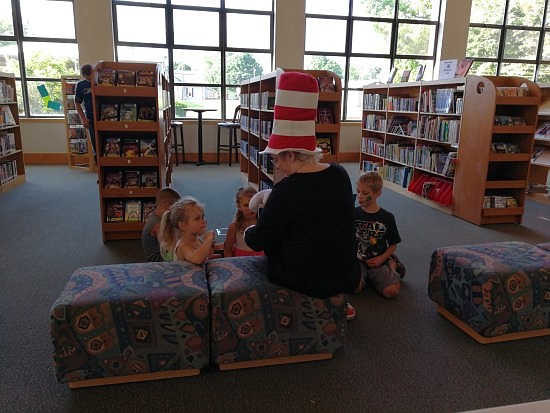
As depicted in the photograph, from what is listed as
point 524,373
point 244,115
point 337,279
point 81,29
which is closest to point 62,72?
point 81,29

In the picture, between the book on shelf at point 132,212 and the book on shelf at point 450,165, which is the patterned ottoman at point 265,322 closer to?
the book on shelf at point 132,212

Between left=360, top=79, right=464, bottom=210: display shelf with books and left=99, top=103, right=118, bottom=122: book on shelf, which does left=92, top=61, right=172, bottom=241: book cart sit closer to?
left=99, top=103, right=118, bottom=122: book on shelf

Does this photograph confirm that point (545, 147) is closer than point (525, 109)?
No

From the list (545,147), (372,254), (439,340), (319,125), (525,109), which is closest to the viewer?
(439,340)

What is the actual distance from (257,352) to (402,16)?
Answer: 9674mm

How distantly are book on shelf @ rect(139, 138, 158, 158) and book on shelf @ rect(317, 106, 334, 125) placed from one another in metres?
1.59

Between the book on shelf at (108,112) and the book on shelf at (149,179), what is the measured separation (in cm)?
59

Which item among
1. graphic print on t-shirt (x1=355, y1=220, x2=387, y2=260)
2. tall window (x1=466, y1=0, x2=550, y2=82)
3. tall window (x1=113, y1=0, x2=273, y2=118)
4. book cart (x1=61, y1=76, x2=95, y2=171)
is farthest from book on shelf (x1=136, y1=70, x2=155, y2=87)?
tall window (x1=466, y1=0, x2=550, y2=82)

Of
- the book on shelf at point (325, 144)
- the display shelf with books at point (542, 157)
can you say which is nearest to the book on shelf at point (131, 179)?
the book on shelf at point (325, 144)

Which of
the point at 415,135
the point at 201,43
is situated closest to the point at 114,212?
the point at 415,135

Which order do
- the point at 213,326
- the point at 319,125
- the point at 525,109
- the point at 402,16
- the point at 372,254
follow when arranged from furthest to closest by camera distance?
the point at 402,16
the point at 525,109
the point at 319,125
the point at 372,254
the point at 213,326

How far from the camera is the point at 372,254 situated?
3242 mm

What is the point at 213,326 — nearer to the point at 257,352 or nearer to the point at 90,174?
the point at 257,352

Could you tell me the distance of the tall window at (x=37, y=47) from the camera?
336 inches
